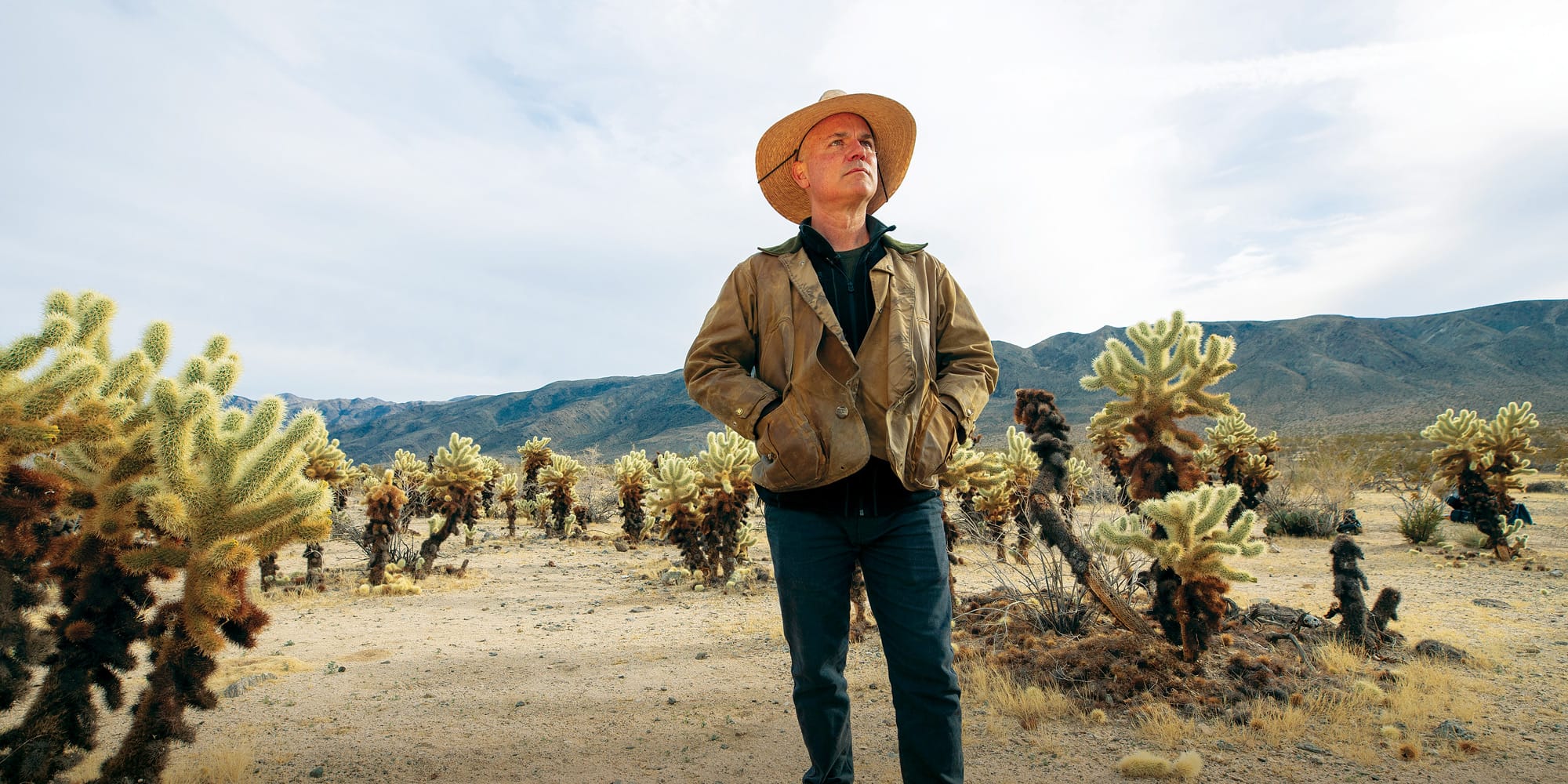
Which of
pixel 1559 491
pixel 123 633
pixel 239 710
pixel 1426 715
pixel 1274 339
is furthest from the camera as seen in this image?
pixel 1274 339

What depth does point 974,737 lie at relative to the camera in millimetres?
3680

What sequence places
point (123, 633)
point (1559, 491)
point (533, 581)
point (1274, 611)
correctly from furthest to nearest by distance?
point (1559, 491)
point (533, 581)
point (1274, 611)
point (123, 633)

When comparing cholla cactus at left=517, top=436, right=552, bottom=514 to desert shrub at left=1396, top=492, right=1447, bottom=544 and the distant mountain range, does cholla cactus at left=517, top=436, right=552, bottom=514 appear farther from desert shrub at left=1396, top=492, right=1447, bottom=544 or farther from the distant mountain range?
desert shrub at left=1396, top=492, right=1447, bottom=544

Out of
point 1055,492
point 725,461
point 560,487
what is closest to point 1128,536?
point 1055,492

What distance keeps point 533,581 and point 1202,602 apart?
319 inches

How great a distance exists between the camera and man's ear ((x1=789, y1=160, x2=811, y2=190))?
270cm

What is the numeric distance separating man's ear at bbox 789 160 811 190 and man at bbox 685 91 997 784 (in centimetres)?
23

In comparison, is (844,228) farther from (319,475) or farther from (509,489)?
(509,489)

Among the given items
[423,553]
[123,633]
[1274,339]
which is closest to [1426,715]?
[123,633]

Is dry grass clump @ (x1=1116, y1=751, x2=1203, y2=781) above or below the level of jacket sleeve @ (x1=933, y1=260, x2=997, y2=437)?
below

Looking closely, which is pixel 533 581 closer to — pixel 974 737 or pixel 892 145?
pixel 974 737

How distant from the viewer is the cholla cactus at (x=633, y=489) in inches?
516

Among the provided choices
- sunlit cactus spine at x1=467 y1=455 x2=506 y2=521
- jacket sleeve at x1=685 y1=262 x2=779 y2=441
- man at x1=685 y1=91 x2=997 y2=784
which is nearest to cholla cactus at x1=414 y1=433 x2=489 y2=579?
sunlit cactus spine at x1=467 y1=455 x2=506 y2=521

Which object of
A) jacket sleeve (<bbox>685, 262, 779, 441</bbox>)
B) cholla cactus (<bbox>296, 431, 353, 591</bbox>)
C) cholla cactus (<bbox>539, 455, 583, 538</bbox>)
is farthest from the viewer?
cholla cactus (<bbox>539, 455, 583, 538</bbox>)
